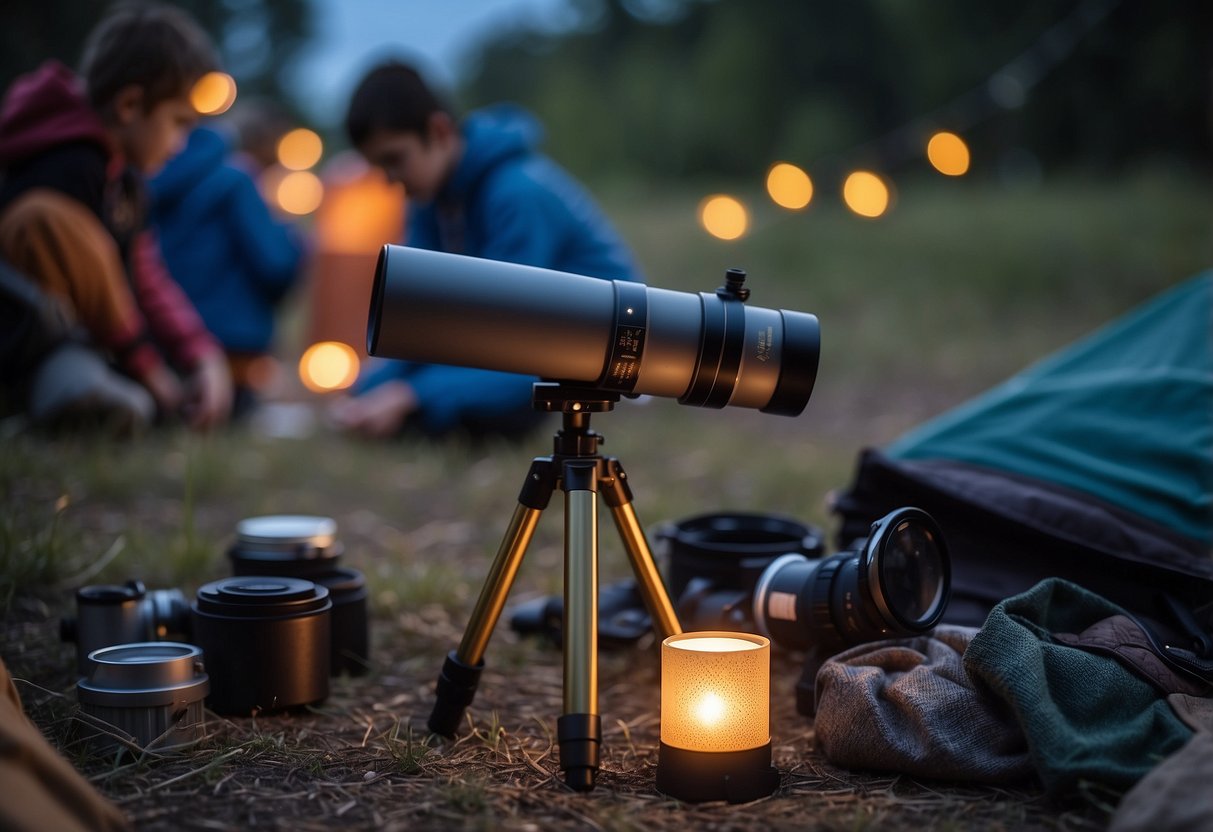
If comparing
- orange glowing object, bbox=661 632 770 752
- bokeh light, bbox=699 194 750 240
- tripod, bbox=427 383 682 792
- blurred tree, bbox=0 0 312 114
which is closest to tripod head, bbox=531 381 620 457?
tripod, bbox=427 383 682 792

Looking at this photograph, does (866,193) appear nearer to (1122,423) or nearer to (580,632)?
(1122,423)

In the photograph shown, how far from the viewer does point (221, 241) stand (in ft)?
19.7

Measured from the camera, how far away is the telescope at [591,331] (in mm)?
2047

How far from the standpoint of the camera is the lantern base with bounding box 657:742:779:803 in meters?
2.05

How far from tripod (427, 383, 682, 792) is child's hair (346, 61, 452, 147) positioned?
2.38 m

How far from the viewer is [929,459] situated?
3098 millimetres

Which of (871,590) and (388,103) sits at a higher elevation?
(388,103)

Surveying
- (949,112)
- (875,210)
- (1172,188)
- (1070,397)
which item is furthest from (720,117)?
(1070,397)

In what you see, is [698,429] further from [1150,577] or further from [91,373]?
[1150,577]

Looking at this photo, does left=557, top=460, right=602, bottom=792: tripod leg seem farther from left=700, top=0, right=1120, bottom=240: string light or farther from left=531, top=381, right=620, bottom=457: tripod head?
left=700, top=0, right=1120, bottom=240: string light

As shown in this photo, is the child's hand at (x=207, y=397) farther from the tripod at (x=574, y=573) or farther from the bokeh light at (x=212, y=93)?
the tripod at (x=574, y=573)

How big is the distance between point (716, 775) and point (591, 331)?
814 millimetres

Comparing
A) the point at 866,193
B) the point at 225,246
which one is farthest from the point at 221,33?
the point at 866,193

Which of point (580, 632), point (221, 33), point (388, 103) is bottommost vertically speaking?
point (580, 632)
